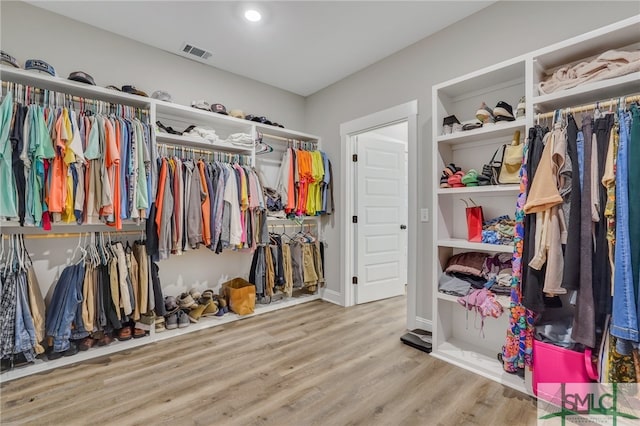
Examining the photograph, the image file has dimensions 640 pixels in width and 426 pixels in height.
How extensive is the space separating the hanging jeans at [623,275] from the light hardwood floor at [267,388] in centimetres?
66

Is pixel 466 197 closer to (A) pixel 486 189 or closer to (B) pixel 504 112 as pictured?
(A) pixel 486 189

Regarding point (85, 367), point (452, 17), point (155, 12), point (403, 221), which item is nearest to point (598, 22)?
point (452, 17)

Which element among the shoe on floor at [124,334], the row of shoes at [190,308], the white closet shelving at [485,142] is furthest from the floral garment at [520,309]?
the shoe on floor at [124,334]

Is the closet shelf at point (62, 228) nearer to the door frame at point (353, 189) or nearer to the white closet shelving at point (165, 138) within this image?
the white closet shelving at point (165, 138)

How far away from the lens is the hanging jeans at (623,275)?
1.37m

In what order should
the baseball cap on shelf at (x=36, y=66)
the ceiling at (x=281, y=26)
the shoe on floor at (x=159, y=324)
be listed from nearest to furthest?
the baseball cap on shelf at (x=36, y=66)
the ceiling at (x=281, y=26)
the shoe on floor at (x=159, y=324)

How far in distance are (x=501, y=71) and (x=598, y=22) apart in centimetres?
58

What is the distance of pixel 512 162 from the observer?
1990 millimetres

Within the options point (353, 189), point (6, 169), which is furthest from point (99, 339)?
point (353, 189)

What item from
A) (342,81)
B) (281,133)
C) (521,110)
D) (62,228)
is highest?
(342,81)

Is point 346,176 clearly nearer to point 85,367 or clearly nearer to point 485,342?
point 485,342

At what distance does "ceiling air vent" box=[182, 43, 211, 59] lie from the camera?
9.54 ft

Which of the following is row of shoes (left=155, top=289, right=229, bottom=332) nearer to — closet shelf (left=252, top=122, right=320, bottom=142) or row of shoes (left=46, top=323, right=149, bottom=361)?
row of shoes (left=46, top=323, right=149, bottom=361)

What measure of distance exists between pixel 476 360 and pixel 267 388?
1.51 m
